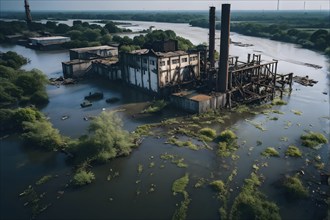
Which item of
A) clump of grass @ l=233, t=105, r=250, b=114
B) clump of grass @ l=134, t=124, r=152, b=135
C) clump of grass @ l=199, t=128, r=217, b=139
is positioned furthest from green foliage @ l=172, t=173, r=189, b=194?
clump of grass @ l=233, t=105, r=250, b=114

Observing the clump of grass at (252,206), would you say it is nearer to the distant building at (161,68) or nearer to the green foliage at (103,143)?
the green foliage at (103,143)

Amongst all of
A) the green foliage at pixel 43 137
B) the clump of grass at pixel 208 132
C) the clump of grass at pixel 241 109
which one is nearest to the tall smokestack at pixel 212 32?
the clump of grass at pixel 241 109

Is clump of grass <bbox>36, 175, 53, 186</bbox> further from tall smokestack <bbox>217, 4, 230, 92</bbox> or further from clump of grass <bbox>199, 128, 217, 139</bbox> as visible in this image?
tall smokestack <bbox>217, 4, 230, 92</bbox>

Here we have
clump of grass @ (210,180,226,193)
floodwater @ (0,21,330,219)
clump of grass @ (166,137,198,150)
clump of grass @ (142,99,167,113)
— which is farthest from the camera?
clump of grass @ (142,99,167,113)

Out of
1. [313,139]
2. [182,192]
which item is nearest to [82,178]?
[182,192]

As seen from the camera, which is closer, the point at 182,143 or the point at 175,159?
the point at 175,159

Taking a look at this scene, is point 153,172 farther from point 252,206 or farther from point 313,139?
point 313,139
